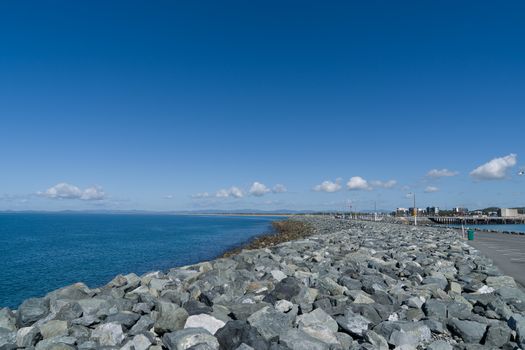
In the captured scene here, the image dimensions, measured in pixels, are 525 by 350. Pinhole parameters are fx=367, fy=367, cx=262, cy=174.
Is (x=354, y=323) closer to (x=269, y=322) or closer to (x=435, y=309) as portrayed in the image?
(x=269, y=322)

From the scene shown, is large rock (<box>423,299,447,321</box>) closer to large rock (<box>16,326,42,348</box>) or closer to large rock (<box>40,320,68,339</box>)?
large rock (<box>40,320,68,339</box>)

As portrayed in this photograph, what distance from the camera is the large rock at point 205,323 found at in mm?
5473

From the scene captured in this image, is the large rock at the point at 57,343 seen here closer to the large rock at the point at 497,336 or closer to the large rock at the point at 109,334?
the large rock at the point at 109,334

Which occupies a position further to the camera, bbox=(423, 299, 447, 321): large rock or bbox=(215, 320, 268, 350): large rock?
bbox=(423, 299, 447, 321): large rock

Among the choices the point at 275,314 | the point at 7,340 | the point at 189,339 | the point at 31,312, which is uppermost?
the point at 275,314

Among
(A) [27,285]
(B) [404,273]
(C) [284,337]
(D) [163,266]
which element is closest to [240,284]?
(C) [284,337]

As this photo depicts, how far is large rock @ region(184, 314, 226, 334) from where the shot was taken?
5473 millimetres

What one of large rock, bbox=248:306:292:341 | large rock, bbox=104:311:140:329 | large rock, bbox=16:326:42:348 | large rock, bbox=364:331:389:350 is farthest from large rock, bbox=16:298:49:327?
large rock, bbox=364:331:389:350

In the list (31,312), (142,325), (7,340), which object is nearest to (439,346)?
(142,325)

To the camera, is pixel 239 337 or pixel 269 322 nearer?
pixel 239 337

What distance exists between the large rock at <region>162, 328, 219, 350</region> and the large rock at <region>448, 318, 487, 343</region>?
3.71 m

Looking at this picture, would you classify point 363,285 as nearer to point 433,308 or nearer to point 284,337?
point 433,308

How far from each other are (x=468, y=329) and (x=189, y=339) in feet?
Result: 13.7

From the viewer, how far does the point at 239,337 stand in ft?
16.4
